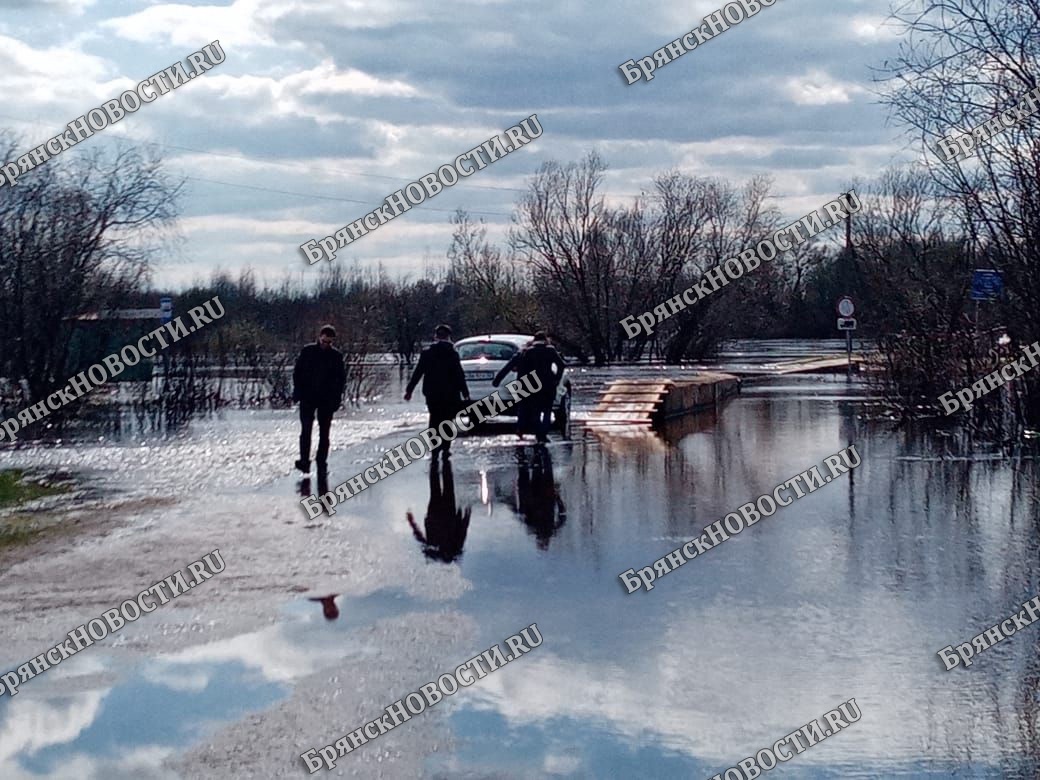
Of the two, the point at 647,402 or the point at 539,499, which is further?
the point at 647,402

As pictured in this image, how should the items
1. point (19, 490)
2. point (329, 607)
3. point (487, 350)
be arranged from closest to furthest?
1. point (329, 607)
2. point (19, 490)
3. point (487, 350)

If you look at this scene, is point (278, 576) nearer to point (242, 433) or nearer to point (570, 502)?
point (570, 502)

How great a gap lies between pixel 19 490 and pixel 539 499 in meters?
6.15

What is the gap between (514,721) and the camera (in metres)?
6.67

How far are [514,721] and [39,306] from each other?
2203 centimetres

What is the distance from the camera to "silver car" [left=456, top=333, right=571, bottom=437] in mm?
24234

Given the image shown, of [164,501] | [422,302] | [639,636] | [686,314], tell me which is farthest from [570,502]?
[422,302]

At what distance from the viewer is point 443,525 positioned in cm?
1304

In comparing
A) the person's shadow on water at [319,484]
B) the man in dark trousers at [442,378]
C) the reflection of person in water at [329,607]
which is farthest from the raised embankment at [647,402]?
the reflection of person in water at [329,607]

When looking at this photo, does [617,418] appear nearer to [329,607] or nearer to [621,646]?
[329,607]

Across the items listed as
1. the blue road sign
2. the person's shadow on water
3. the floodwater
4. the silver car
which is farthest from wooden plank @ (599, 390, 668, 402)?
the floodwater

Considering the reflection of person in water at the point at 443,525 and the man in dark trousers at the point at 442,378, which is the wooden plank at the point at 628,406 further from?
the reflection of person in water at the point at 443,525

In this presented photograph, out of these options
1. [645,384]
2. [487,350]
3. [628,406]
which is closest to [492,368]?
[487,350]

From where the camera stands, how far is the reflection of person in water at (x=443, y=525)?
11.5m
